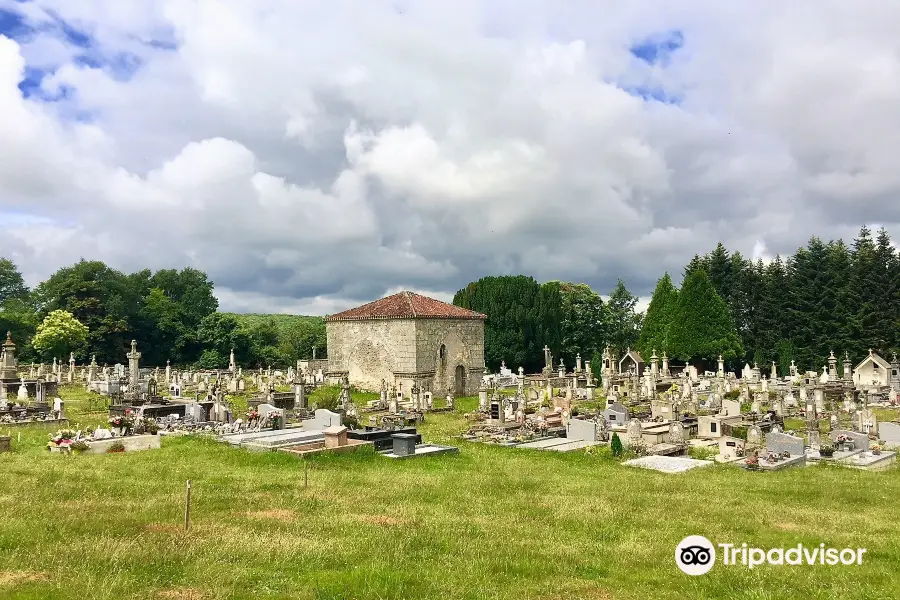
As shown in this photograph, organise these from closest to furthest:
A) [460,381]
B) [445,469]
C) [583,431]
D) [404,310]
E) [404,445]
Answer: [445,469]
[404,445]
[583,431]
[404,310]
[460,381]

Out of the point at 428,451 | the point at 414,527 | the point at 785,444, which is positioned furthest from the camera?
the point at 428,451

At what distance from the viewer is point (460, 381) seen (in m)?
38.1

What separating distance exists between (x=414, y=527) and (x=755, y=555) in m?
4.49

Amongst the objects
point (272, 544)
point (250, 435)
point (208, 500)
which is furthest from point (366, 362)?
point (272, 544)

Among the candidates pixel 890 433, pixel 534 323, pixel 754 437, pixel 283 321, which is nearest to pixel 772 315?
pixel 534 323

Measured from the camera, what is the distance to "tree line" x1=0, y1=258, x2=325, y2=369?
5566 cm

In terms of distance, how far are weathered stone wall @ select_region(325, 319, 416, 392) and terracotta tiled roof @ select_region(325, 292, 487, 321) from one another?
32cm

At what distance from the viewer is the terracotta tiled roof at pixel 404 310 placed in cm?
3600

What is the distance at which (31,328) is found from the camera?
61.5 metres

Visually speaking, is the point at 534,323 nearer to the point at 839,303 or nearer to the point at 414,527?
the point at 839,303

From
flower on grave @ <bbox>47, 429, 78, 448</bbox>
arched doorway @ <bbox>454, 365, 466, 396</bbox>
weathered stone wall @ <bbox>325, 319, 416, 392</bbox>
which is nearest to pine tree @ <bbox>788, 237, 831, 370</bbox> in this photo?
arched doorway @ <bbox>454, 365, 466, 396</bbox>

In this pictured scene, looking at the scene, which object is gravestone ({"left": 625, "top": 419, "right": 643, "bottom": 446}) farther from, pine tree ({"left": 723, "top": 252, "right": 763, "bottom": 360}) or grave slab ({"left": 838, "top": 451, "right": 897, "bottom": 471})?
pine tree ({"left": 723, "top": 252, "right": 763, "bottom": 360})

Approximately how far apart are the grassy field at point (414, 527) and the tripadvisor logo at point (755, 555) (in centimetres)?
21

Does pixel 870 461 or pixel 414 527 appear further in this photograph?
pixel 870 461
